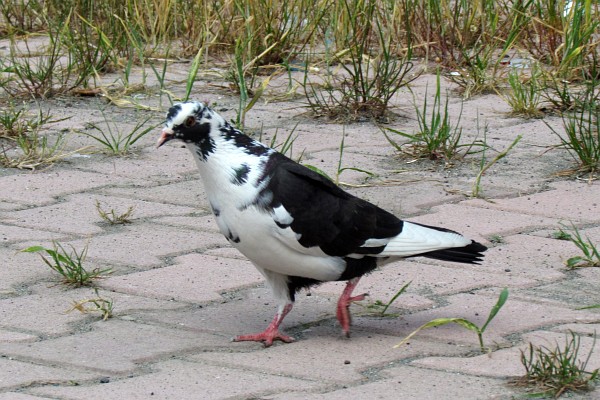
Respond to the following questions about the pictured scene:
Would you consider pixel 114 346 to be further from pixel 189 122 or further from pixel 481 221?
pixel 481 221

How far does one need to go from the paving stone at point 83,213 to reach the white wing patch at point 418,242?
1.29 meters

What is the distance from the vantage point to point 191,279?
4.00 m

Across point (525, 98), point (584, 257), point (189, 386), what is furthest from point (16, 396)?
point (525, 98)

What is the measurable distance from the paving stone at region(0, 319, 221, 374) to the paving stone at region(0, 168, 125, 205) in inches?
54.2

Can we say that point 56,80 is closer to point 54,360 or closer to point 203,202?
point 203,202

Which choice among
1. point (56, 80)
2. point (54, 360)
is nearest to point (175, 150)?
point (56, 80)

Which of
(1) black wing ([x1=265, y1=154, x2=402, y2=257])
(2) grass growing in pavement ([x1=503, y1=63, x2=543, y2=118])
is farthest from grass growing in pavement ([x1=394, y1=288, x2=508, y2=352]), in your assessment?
(2) grass growing in pavement ([x1=503, y1=63, x2=543, y2=118])

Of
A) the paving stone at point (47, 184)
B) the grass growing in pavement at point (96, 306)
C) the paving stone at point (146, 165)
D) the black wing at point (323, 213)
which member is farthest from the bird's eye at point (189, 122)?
the paving stone at point (146, 165)

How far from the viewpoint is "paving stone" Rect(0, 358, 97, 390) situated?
3.09 m

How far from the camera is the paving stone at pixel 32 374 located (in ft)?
10.1

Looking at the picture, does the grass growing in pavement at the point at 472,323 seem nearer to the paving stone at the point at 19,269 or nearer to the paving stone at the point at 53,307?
the paving stone at the point at 53,307

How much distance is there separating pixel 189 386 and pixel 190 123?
0.83 meters

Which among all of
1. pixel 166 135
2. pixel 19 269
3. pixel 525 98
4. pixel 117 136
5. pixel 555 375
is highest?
pixel 166 135

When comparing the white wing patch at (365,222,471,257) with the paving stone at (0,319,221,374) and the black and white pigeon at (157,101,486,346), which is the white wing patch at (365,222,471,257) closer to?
the black and white pigeon at (157,101,486,346)
